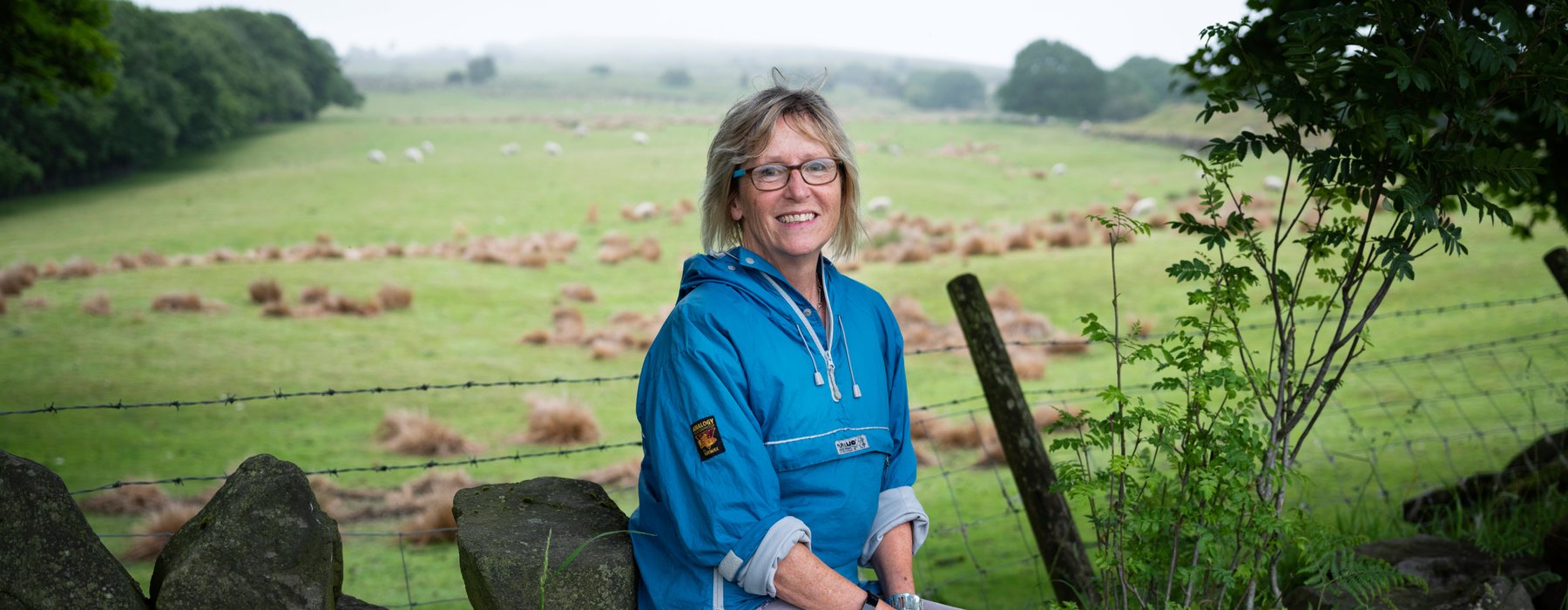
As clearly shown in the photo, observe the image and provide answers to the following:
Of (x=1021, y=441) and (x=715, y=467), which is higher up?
(x=715, y=467)

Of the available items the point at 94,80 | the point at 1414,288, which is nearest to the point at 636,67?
the point at 1414,288

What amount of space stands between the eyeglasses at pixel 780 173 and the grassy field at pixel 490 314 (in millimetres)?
2489

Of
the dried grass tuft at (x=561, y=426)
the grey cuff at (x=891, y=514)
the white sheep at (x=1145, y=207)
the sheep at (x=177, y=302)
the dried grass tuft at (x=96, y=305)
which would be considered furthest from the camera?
the white sheep at (x=1145, y=207)

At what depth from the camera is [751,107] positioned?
2.67 metres

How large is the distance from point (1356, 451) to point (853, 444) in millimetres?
10420

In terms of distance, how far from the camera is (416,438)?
582 inches

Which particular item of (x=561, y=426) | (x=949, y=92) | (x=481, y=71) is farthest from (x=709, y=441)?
(x=481, y=71)

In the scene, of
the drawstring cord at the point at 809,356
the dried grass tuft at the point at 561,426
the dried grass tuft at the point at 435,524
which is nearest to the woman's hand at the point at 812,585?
the drawstring cord at the point at 809,356

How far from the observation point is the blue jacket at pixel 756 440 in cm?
238

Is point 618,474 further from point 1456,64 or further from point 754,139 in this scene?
point 1456,64

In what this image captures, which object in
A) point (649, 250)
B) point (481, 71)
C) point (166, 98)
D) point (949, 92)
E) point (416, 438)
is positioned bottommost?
point (649, 250)

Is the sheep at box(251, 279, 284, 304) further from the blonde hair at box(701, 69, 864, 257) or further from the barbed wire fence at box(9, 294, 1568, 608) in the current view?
the blonde hair at box(701, 69, 864, 257)

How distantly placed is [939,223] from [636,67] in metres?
38.3

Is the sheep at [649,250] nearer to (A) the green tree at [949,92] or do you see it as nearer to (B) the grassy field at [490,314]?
(B) the grassy field at [490,314]
